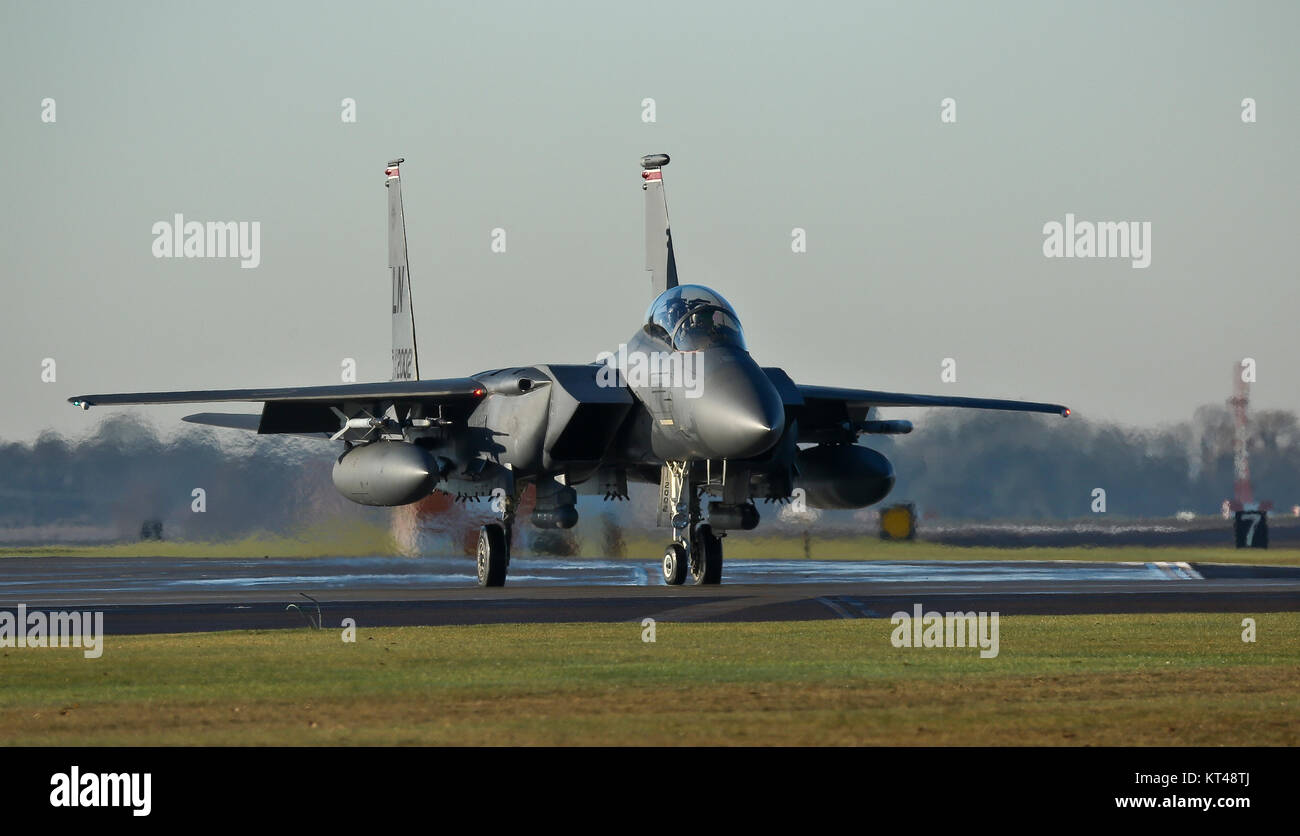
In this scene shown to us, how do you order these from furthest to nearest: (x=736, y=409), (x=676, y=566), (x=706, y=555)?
(x=706, y=555) → (x=676, y=566) → (x=736, y=409)

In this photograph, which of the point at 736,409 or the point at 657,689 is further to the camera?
the point at 736,409

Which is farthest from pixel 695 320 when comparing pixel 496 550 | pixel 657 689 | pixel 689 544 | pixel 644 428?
pixel 657 689

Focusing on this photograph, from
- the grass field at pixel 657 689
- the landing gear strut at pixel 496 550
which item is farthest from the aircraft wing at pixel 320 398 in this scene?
the grass field at pixel 657 689

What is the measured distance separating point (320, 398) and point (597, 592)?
6.34 meters

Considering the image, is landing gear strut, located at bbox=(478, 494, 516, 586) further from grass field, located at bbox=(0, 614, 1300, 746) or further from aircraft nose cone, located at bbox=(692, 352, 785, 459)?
grass field, located at bbox=(0, 614, 1300, 746)

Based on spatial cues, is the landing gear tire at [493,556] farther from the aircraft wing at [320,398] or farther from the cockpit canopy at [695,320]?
the cockpit canopy at [695,320]

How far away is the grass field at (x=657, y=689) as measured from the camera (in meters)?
10.3

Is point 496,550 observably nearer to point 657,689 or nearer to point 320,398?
point 320,398

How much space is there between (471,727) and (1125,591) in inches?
710

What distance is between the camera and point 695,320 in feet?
86.9

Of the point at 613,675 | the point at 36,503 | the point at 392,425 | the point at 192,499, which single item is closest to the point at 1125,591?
the point at 392,425

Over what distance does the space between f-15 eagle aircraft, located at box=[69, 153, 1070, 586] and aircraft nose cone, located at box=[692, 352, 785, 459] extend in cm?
3

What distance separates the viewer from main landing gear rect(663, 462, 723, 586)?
2827 centimetres
